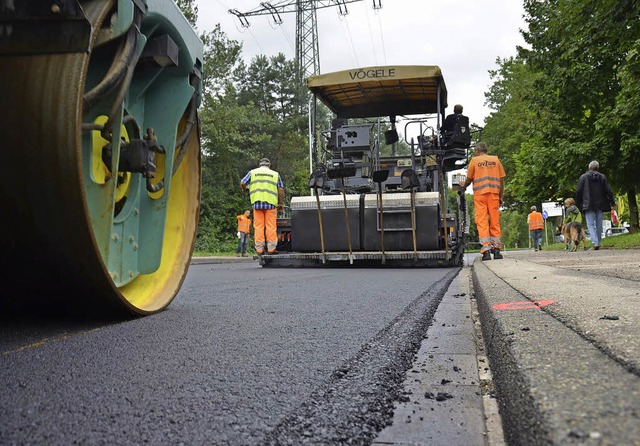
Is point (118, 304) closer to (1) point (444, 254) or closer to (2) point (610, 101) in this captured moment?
(1) point (444, 254)

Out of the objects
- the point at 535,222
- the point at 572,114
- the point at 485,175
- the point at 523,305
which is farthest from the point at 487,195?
the point at 535,222

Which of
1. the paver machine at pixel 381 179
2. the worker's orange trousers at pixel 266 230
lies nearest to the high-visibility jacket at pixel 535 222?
the paver machine at pixel 381 179

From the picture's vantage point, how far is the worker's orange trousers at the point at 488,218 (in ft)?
25.3

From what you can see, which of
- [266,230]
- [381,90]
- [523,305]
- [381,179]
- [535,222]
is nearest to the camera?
[523,305]

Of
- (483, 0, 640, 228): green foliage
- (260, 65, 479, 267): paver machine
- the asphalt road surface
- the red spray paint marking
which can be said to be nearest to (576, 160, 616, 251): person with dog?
(483, 0, 640, 228): green foliage

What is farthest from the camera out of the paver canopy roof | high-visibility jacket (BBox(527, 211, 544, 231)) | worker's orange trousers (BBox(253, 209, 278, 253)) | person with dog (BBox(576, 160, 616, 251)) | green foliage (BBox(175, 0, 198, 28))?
green foliage (BBox(175, 0, 198, 28))

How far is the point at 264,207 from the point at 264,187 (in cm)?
32

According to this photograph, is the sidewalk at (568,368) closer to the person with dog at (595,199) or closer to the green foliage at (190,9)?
the person with dog at (595,199)

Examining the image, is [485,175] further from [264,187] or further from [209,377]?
[209,377]

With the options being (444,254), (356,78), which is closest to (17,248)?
(444,254)

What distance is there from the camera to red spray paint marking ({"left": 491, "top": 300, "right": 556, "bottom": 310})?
2373 mm

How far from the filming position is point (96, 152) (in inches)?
91.0

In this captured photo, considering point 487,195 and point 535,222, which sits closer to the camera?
point 487,195

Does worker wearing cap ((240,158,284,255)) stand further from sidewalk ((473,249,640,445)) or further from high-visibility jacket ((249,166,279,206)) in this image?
sidewalk ((473,249,640,445))
